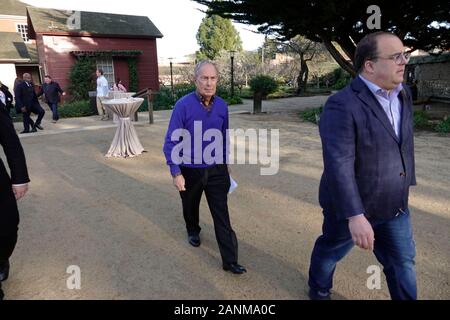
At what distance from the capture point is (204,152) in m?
2.97

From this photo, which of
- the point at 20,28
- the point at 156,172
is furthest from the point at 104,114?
the point at 20,28

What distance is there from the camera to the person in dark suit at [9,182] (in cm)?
247

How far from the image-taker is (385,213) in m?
2.02

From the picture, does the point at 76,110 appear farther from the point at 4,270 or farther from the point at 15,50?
the point at 4,270

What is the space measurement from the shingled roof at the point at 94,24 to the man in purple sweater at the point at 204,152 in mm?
18996

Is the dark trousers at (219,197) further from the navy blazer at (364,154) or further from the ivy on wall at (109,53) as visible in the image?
the ivy on wall at (109,53)

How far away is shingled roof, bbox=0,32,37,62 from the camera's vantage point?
76.9 ft

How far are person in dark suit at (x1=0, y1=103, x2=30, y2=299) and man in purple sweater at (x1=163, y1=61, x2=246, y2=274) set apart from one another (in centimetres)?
108

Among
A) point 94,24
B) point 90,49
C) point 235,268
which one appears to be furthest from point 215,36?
point 235,268

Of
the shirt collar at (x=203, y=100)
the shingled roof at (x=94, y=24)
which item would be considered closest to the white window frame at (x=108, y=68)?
the shingled roof at (x=94, y=24)

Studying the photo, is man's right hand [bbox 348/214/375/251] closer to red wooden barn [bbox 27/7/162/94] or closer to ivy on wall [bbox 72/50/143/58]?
red wooden barn [bbox 27/7/162/94]

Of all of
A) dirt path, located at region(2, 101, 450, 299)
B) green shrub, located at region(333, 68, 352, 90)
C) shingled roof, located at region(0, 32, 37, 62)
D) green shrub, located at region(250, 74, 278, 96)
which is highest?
shingled roof, located at region(0, 32, 37, 62)

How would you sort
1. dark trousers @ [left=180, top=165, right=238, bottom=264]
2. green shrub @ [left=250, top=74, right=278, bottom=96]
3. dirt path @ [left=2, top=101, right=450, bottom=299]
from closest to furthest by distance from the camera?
dirt path @ [left=2, top=101, right=450, bottom=299] < dark trousers @ [left=180, top=165, right=238, bottom=264] < green shrub @ [left=250, top=74, right=278, bottom=96]

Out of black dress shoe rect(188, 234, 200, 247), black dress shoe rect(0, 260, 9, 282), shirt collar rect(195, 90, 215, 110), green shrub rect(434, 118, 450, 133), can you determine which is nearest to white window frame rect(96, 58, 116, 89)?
green shrub rect(434, 118, 450, 133)
